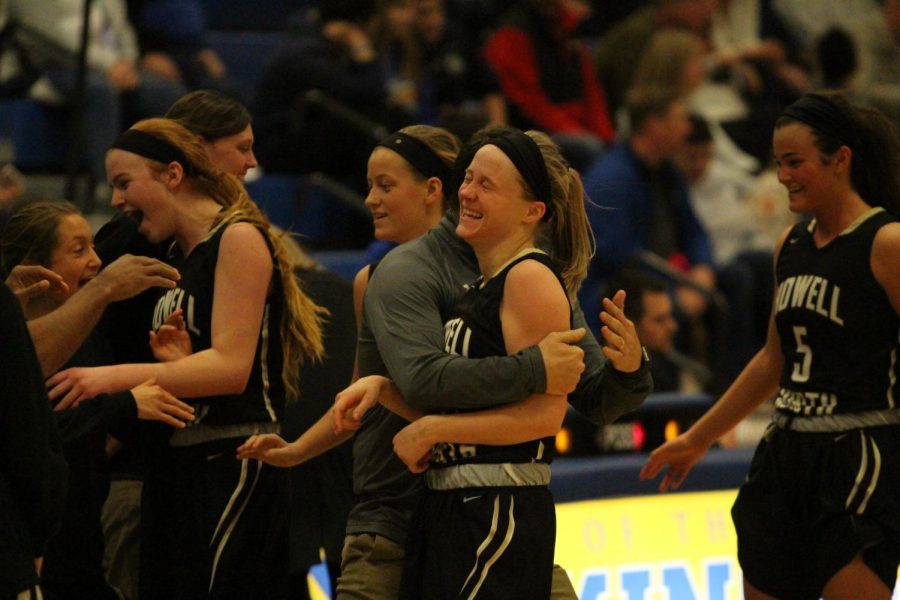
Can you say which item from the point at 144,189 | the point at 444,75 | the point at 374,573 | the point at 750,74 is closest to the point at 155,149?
the point at 144,189

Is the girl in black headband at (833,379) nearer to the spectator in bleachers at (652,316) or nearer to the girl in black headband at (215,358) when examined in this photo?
the girl in black headband at (215,358)

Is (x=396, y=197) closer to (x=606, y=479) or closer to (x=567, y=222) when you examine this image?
(x=567, y=222)

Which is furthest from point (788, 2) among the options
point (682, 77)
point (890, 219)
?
point (890, 219)

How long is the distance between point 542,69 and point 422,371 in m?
6.21

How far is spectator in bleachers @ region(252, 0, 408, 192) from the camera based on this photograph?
28.4 ft

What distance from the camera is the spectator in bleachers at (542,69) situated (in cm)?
950

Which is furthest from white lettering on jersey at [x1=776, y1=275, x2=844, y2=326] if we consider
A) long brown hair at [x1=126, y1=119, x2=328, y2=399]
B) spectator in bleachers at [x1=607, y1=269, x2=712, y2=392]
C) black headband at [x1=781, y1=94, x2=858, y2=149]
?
spectator in bleachers at [x1=607, y1=269, x2=712, y2=392]

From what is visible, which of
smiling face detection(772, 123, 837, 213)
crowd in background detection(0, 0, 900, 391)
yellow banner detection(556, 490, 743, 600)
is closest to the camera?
smiling face detection(772, 123, 837, 213)

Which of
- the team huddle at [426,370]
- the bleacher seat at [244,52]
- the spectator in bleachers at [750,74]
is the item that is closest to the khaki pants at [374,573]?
the team huddle at [426,370]

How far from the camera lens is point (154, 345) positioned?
4.17m

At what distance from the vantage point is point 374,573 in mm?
3998

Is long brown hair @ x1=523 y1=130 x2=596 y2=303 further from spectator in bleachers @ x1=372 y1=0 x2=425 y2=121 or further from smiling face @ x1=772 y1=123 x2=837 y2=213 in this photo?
spectator in bleachers @ x1=372 y1=0 x2=425 y2=121

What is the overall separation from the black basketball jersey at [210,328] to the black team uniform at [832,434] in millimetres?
1475

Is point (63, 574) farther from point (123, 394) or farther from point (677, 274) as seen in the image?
point (677, 274)
